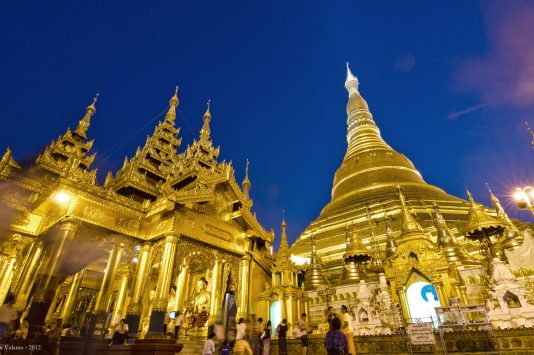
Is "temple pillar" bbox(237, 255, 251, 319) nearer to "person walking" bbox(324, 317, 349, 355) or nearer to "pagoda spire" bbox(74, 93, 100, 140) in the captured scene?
"person walking" bbox(324, 317, 349, 355)

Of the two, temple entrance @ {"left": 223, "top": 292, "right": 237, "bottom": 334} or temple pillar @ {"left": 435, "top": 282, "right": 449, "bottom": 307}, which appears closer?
temple pillar @ {"left": 435, "top": 282, "right": 449, "bottom": 307}

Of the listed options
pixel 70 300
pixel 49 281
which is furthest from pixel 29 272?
pixel 49 281

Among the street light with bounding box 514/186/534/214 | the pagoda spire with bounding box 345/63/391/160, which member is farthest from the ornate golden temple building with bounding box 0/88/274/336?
the pagoda spire with bounding box 345/63/391/160

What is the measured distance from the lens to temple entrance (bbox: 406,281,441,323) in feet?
37.4

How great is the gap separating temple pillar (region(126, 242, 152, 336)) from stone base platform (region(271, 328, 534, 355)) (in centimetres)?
550

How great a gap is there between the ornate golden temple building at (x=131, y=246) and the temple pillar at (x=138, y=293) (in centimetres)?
3

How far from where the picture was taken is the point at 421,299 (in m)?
11.7

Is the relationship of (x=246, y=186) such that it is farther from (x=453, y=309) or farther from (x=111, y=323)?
(x=453, y=309)

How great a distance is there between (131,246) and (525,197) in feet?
48.1

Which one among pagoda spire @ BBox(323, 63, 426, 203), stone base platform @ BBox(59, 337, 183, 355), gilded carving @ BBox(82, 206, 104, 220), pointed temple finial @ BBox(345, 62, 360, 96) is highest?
pointed temple finial @ BBox(345, 62, 360, 96)

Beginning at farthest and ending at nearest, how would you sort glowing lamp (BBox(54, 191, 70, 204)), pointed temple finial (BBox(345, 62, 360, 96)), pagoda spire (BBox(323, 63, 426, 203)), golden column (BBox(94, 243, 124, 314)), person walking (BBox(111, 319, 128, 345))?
pointed temple finial (BBox(345, 62, 360, 96)), pagoda spire (BBox(323, 63, 426, 203)), golden column (BBox(94, 243, 124, 314)), glowing lamp (BBox(54, 191, 70, 204)), person walking (BBox(111, 319, 128, 345))

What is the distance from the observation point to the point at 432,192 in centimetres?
2530

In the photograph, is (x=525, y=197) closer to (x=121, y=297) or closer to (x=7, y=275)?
(x=121, y=297)

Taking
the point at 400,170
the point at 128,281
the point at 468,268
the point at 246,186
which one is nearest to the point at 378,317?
the point at 468,268
